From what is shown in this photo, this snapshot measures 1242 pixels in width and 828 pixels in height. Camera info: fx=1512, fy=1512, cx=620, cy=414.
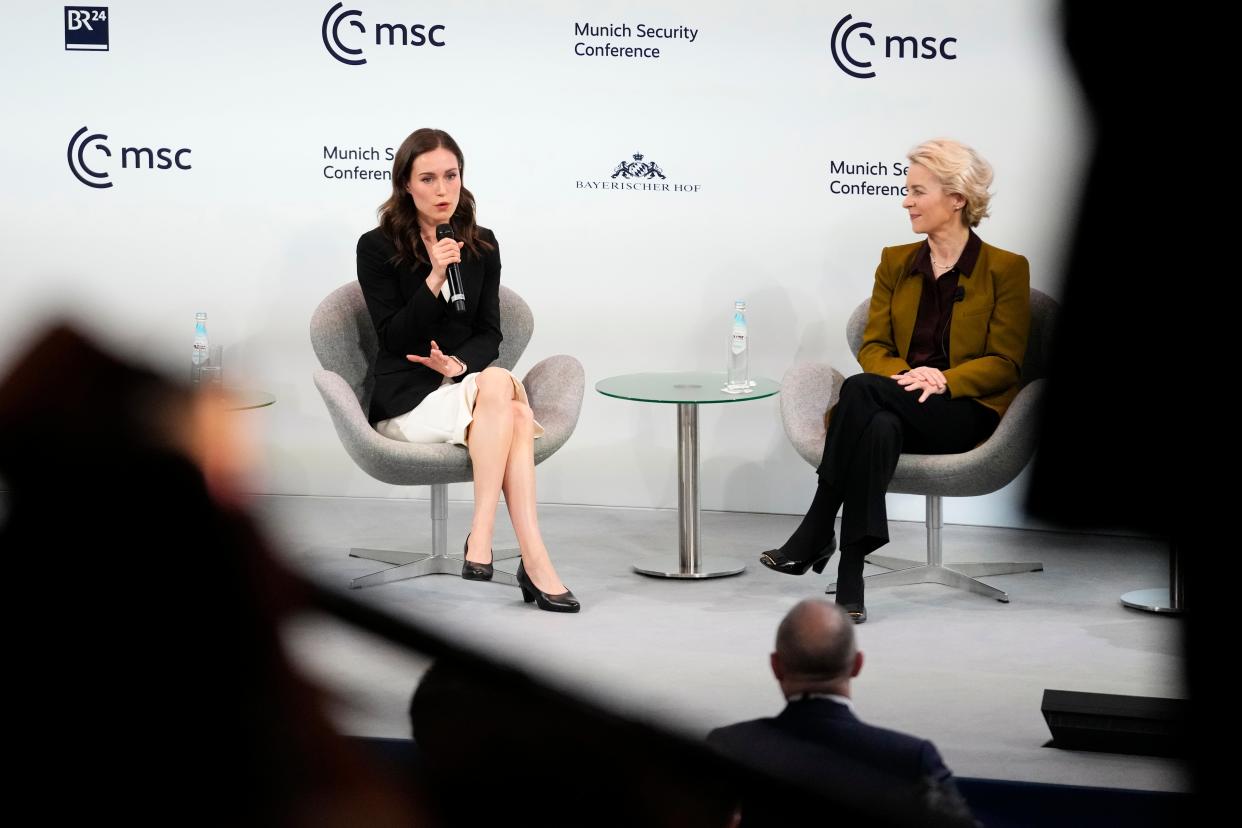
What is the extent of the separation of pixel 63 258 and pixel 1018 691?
13.3 feet

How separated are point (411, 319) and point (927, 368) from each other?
61.7 inches

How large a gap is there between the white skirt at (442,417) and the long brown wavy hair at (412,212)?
1.38ft

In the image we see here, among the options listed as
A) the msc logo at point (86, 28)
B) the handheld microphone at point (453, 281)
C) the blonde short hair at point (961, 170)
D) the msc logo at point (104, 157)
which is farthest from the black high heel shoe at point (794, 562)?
the msc logo at point (86, 28)

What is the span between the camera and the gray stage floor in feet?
11.3

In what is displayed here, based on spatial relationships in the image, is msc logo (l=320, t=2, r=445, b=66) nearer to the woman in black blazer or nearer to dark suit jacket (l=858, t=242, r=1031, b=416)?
the woman in black blazer

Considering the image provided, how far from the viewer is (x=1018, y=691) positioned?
145 inches

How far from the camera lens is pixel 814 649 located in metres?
1.86

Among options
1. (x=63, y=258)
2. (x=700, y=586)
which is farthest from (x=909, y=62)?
(x=63, y=258)

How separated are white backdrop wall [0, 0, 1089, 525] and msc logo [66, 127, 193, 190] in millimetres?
17

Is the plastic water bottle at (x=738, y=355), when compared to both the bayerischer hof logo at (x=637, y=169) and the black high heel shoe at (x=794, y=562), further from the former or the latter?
the bayerischer hof logo at (x=637, y=169)

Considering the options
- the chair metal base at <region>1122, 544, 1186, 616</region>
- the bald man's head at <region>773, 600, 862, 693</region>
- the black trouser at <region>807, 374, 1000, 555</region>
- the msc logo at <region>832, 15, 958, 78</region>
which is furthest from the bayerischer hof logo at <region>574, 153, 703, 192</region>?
the bald man's head at <region>773, 600, 862, 693</region>

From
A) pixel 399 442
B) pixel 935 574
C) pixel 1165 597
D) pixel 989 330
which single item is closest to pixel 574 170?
pixel 399 442

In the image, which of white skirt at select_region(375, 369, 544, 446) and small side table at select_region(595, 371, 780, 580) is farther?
small side table at select_region(595, 371, 780, 580)

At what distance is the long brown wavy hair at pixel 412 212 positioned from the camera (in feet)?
15.1
